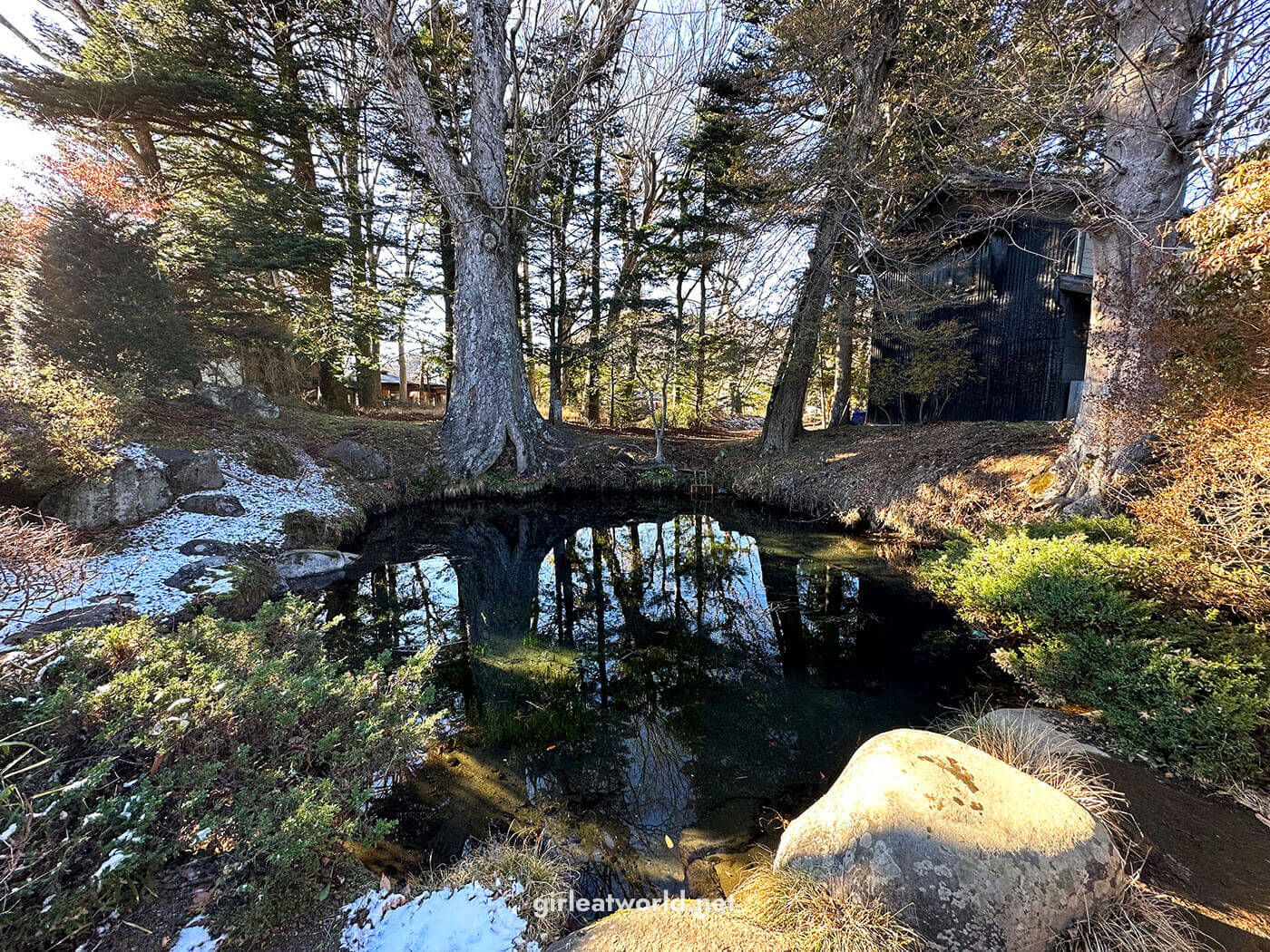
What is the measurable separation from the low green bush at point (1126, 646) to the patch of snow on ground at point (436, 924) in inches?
134

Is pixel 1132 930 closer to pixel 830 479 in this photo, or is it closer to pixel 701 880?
pixel 701 880

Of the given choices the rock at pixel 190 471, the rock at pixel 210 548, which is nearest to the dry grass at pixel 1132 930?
the rock at pixel 210 548

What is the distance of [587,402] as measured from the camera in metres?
18.4

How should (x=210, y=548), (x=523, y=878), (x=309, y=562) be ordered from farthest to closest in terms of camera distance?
(x=309, y=562), (x=210, y=548), (x=523, y=878)

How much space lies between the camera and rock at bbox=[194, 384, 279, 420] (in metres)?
8.88

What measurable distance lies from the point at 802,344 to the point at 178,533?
10.5 m

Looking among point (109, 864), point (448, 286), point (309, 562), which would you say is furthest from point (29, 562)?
point (448, 286)

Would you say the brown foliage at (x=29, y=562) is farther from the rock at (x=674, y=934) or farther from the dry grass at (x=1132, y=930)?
the dry grass at (x=1132, y=930)

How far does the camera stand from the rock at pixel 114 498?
493cm

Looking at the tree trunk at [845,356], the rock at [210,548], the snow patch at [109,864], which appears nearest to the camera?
the snow patch at [109,864]

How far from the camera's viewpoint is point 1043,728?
288 centimetres

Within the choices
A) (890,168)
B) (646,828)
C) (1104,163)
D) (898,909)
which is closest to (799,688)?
(646,828)

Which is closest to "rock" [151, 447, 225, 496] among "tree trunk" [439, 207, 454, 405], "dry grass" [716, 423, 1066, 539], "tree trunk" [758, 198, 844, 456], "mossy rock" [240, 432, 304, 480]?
"mossy rock" [240, 432, 304, 480]

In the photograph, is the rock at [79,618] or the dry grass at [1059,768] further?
the rock at [79,618]
